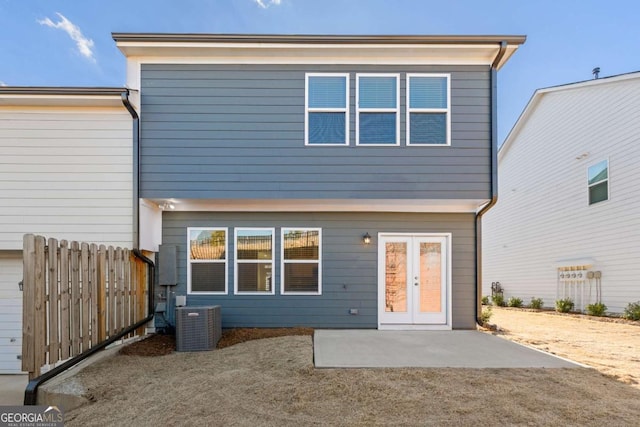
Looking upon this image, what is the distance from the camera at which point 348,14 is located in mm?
9891

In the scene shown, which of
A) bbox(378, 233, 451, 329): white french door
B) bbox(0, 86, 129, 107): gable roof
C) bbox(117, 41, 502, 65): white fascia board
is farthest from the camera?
bbox(378, 233, 451, 329): white french door

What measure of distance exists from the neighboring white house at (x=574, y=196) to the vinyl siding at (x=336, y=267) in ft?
19.0

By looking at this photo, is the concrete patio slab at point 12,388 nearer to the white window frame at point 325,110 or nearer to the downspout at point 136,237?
the downspout at point 136,237

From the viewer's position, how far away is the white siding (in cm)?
635

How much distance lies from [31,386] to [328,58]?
21.7 ft

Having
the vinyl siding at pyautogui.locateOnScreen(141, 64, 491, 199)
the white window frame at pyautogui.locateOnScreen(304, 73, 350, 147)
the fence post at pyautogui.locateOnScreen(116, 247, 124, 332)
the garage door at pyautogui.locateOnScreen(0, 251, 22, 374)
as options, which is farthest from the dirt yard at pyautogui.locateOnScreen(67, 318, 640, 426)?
the white window frame at pyautogui.locateOnScreen(304, 73, 350, 147)

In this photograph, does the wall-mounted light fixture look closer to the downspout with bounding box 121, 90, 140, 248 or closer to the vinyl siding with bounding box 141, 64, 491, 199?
the vinyl siding with bounding box 141, 64, 491, 199

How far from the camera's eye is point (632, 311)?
8758 millimetres

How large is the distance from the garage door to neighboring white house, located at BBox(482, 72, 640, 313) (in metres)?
14.4

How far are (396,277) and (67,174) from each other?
674 centimetres

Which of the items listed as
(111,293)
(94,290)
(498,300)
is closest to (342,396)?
(94,290)

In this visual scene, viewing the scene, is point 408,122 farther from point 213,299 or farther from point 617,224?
point 617,224

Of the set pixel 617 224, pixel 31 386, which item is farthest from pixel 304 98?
pixel 617 224

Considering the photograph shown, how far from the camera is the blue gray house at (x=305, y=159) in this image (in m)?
6.42
